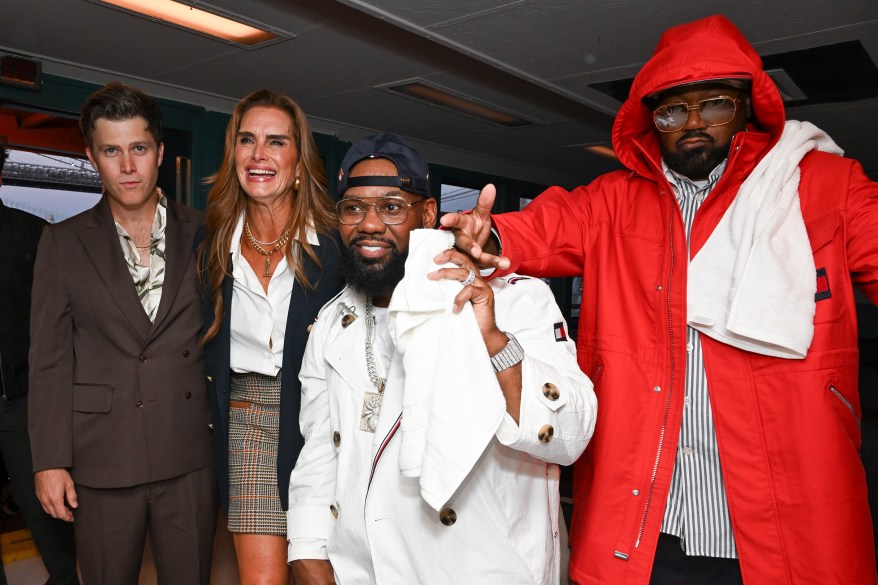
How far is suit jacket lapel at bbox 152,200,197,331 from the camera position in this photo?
7.42 feet

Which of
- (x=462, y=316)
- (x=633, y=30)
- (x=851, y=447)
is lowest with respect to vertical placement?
(x=851, y=447)

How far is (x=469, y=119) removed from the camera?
259 inches

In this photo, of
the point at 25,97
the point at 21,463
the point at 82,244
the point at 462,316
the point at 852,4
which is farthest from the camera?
the point at 25,97

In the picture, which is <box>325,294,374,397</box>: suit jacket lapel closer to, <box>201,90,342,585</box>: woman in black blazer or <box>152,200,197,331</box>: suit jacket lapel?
<box>201,90,342,585</box>: woman in black blazer

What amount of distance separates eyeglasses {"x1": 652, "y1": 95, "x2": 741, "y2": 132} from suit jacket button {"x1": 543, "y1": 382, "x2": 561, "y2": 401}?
715 mm

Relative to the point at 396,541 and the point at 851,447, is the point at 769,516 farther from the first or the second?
the point at 396,541

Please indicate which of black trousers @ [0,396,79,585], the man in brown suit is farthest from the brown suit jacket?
black trousers @ [0,396,79,585]

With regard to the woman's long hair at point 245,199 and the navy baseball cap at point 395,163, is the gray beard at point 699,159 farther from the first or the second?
the woman's long hair at point 245,199

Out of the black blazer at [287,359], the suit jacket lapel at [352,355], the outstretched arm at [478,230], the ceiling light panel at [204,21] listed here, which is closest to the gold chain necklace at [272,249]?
the black blazer at [287,359]

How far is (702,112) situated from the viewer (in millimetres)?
1661

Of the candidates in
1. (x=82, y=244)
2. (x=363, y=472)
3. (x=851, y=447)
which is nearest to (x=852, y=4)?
(x=851, y=447)

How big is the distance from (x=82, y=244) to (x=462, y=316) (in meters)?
1.52

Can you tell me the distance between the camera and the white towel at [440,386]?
1335 millimetres

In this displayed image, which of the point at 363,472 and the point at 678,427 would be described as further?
the point at 363,472
